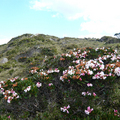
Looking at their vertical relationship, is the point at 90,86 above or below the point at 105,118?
above

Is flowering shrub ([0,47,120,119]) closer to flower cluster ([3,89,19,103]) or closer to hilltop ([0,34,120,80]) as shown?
flower cluster ([3,89,19,103])

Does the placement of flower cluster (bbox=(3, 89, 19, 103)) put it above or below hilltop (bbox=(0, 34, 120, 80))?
below

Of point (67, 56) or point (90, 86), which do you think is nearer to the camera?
point (90, 86)

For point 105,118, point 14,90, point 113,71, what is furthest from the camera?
point 113,71

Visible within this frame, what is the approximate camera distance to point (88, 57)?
19.1 feet

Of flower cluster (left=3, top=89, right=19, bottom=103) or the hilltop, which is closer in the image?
flower cluster (left=3, top=89, right=19, bottom=103)

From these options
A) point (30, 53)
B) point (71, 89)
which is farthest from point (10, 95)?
point (30, 53)

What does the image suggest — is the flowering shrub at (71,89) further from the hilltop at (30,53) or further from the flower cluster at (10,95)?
the hilltop at (30,53)

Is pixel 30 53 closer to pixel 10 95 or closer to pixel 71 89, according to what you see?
pixel 10 95

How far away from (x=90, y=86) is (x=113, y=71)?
3.38ft

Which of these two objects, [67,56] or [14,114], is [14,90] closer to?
[14,114]

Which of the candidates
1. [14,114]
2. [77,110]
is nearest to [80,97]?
[77,110]

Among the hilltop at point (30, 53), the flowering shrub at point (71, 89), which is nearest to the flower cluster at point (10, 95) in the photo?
the flowering shrub at point (71, 89)

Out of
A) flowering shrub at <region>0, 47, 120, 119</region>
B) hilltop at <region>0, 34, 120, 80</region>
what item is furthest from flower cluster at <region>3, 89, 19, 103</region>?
hilltop at <region>0, 34, 120, 80</region>
